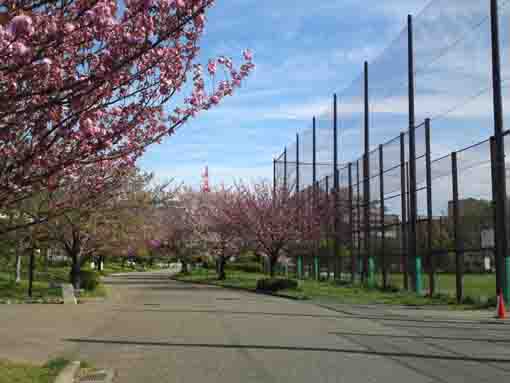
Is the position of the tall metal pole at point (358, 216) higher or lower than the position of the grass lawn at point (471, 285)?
higher

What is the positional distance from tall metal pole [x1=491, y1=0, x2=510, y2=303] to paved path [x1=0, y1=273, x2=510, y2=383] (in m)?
1.90

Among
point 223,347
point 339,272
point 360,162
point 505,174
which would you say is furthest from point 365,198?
point 223,347

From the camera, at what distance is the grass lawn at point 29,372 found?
8141 millimetres

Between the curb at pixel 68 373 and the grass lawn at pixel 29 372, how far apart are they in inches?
2.6

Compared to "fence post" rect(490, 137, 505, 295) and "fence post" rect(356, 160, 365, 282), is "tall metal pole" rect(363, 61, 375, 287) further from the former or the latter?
"fence post" rect(490, 137, 505, 295)

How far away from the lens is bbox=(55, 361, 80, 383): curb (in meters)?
8.50

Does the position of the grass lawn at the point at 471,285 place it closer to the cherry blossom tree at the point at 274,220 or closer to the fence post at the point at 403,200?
the fence post at the point at 403,200

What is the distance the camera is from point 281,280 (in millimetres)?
30266

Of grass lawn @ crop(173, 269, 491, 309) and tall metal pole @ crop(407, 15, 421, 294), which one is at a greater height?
tall metal pole @ crop(407, 15, 421, 294)

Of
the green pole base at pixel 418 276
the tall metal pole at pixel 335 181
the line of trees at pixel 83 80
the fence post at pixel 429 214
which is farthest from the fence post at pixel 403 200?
the line of trees at pixel 83 80

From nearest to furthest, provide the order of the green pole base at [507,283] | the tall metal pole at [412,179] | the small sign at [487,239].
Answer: the green pole base at [507,283] → the small sign at [487,239] → the tall metal pole at [412,179]

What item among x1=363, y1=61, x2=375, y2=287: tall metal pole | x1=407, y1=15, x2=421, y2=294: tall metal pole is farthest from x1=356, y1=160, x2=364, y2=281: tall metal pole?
x1=407, y1=15, x2=421, y2=294: tall metal pole

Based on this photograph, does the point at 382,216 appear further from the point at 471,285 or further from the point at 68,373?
the point at 68,373

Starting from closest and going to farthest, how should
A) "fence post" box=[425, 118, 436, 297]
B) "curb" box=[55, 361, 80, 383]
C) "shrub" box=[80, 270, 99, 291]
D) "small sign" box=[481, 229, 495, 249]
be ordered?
"curb" box=[55, 361, 80, 383]
"small sign" box=[481, 229, 495, 249]
"fence post" box=[425, 118, 436, 297]
"shrub" box=[80, 270, 99, 291]
